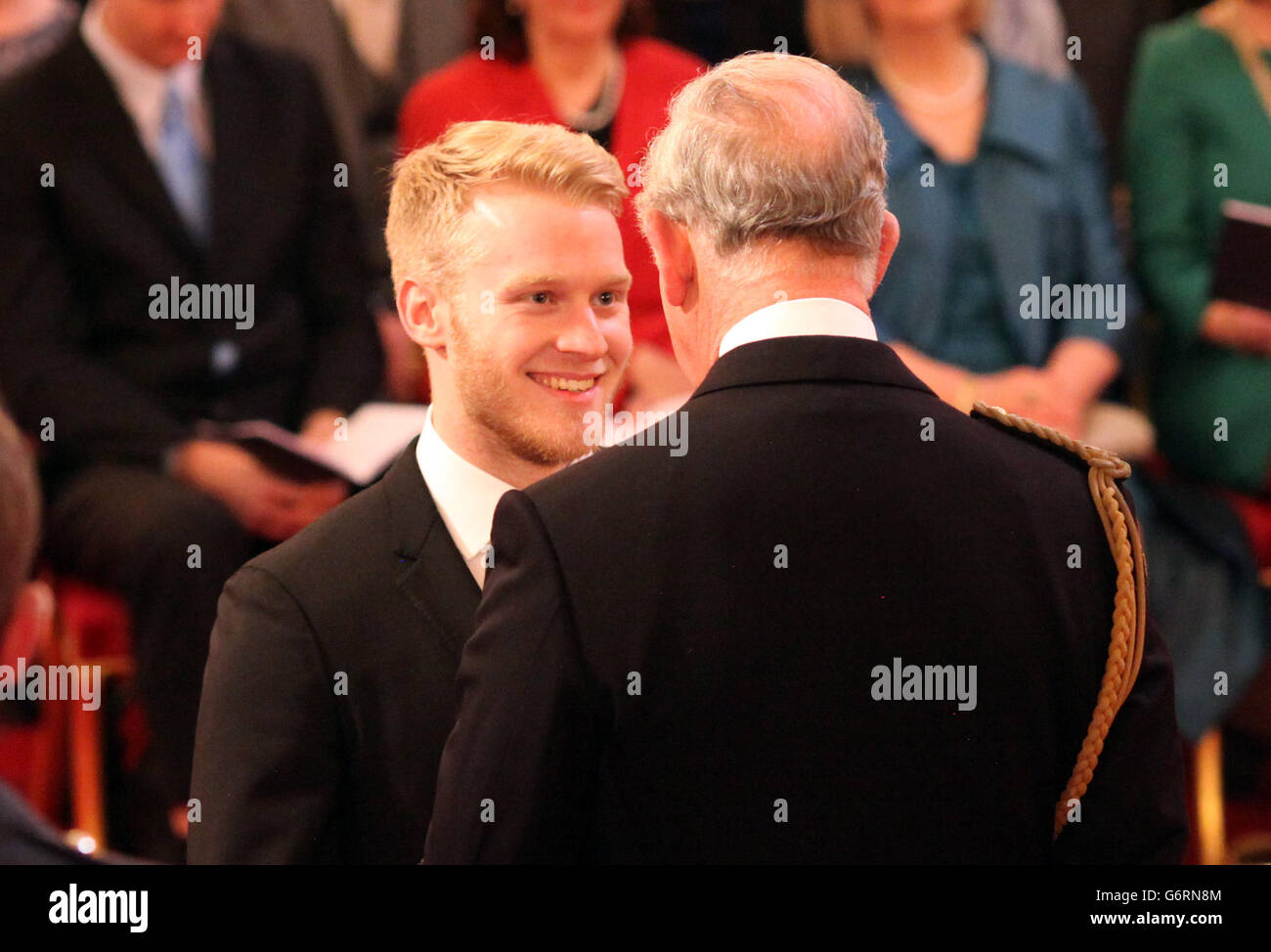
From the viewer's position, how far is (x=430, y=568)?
167cm

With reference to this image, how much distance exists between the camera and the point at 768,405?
56.8 inches

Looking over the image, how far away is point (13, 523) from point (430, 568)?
40 cm

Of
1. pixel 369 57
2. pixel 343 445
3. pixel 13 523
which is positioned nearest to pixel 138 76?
pixel 369 57

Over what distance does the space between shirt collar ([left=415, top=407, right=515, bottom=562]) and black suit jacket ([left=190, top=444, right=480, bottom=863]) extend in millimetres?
46

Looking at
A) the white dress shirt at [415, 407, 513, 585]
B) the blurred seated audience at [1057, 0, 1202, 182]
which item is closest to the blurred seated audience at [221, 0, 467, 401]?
the blurred seated audience at [1057, 0, 1202, 182]

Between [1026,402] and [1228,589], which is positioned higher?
[1026,402]

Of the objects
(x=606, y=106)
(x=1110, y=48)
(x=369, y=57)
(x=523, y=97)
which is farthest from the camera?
(x=1110, y=48)

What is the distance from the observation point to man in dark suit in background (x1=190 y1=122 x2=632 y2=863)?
1571 millimetres

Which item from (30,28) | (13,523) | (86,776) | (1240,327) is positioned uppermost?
(30,28)

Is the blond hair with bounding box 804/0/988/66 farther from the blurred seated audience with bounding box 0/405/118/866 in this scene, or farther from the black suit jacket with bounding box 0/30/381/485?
the blurred seated audience with bounding box 0/405/118/866

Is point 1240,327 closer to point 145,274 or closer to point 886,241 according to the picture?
point 145,274
